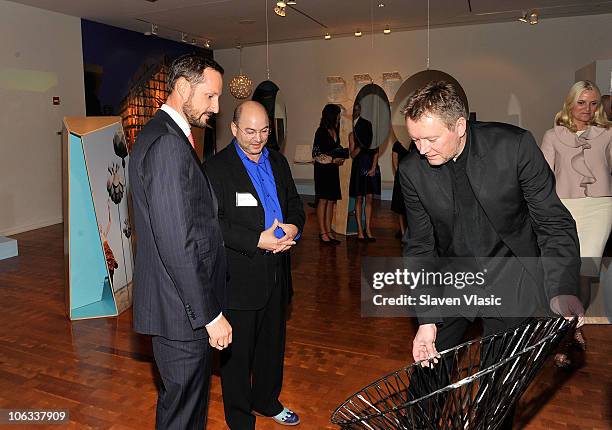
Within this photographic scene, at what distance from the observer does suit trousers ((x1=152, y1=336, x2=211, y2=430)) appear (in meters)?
1.92

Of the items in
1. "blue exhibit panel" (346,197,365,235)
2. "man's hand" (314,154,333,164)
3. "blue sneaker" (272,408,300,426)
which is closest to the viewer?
"blue sneaker" (272,408,300,426)

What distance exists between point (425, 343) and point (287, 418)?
3.61ft

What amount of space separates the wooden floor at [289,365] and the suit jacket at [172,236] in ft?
3.89

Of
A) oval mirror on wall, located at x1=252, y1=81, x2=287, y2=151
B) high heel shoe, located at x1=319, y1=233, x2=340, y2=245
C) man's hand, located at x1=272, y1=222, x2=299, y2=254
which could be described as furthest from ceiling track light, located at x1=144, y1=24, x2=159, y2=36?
man's hand, located at x1=272, y1=222, x2=299, y2=254

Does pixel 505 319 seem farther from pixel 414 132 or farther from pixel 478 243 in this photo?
pixel 414 132

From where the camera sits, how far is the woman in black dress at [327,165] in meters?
7.05

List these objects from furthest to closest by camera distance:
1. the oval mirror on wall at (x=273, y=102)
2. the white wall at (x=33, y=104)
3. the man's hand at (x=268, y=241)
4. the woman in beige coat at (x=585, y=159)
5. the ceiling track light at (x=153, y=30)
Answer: the oval mirror on wall at (x=273, y=102), the ceiling track light at (x=153, y=30), the white wall at (x=33, y=104), the woman in beige coat at (x=585, y=159), the man's hand at (x=268, y=241)

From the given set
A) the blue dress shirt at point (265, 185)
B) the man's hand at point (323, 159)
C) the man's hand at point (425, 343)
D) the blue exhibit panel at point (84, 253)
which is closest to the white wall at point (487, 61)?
A: the man's hand at point (323, 159)

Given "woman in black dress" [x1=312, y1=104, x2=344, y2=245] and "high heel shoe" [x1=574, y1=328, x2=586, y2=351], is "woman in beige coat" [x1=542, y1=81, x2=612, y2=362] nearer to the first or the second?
"high heel shoe" [x1=574, y1=328, x2=586, y2=351]

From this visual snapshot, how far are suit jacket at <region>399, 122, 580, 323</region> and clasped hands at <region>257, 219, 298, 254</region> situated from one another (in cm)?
66

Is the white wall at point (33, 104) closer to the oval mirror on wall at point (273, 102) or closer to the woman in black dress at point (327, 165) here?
the oval mirror on wall at point (273, 102)

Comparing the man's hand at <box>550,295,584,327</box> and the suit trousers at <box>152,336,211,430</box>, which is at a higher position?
the man's hand at <box>550,295,584,327</box>

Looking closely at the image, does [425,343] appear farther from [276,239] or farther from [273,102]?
[273,102]

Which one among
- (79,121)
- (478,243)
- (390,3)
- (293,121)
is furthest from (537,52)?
(478,243)
